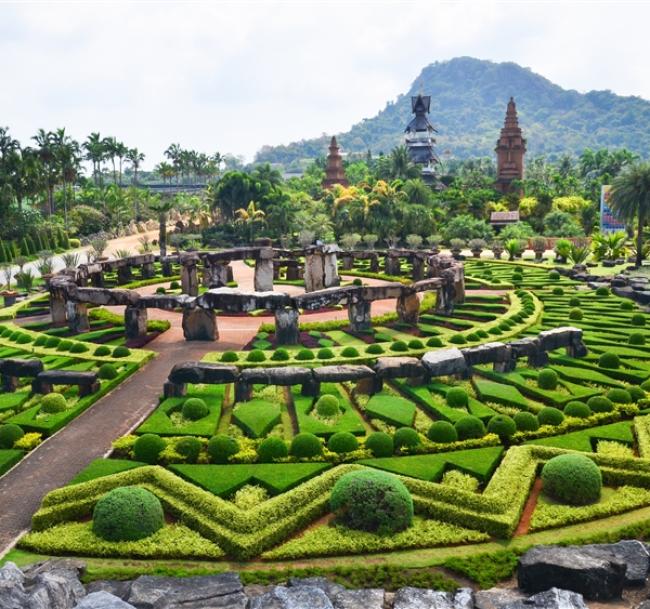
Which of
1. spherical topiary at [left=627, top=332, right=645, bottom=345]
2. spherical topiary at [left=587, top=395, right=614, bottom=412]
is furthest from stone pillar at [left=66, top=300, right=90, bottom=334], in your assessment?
spherical topiary at [left=627, top=332, right=645, bottom=345]

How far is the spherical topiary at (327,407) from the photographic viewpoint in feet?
80.2

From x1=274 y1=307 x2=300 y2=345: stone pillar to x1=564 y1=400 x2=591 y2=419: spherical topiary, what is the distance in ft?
51.1

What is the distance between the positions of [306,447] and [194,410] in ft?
17.5

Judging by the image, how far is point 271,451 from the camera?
68.9 ft

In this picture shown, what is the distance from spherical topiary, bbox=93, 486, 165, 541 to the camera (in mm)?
16766

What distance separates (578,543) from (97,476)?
1369cm

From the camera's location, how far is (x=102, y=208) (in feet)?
374

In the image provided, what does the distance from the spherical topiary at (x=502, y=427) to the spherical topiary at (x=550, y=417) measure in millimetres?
1367

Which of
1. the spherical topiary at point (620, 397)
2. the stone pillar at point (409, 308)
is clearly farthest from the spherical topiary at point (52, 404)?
the spherical topiary at point (620, 397)

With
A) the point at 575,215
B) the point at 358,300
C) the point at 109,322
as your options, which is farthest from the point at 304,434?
the point at 575,215

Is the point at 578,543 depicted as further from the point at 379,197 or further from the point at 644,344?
the point at 379,197

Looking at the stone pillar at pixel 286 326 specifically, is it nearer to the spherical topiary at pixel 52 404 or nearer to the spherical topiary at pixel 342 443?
the spherical topiary at pixel 52 404

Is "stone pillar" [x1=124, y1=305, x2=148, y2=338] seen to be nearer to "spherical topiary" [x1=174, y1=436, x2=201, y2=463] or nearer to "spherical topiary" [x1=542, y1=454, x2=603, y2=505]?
"spherical topiary" [x1=174, y1=436, x2=201, y2=463]

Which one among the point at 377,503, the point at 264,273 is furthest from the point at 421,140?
the point at 377,503
